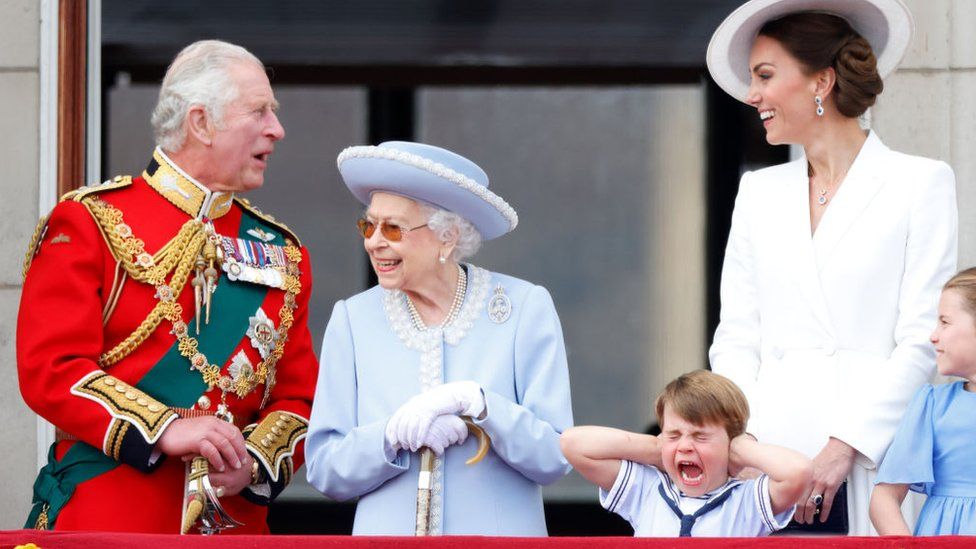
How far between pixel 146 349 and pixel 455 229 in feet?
2.38

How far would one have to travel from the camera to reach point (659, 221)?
7469mm

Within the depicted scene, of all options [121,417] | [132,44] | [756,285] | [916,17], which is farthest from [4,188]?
[916,17]

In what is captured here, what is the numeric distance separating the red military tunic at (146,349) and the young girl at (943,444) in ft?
4.31

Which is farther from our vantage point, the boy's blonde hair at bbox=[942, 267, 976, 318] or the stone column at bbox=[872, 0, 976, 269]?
the stone column at bbox=[872, 0, 976, 269]

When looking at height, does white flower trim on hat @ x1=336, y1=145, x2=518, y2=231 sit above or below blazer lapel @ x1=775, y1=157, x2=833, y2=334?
above

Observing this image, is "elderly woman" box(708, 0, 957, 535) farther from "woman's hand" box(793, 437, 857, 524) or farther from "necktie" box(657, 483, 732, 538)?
"necktie" box(657, 483, 732, 538)

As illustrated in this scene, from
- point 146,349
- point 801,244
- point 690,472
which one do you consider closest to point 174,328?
point 146,349

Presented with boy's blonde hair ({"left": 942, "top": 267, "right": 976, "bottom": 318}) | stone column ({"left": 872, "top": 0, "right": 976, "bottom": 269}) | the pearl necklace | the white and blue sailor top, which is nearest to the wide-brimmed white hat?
boy's blonde hair ({"left": 942, "top": 267, "right": 976, "bottom": 318})

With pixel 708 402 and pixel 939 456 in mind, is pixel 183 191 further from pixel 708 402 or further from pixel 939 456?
pixel 939 456

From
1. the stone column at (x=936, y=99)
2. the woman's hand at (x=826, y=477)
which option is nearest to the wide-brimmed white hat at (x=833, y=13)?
the woman's hand at (x=826, y=477)

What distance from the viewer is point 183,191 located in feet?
13.1

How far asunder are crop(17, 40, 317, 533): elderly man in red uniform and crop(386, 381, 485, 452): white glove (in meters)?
0.42

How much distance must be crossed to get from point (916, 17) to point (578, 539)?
2.95m

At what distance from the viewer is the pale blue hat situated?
12.1 ft
